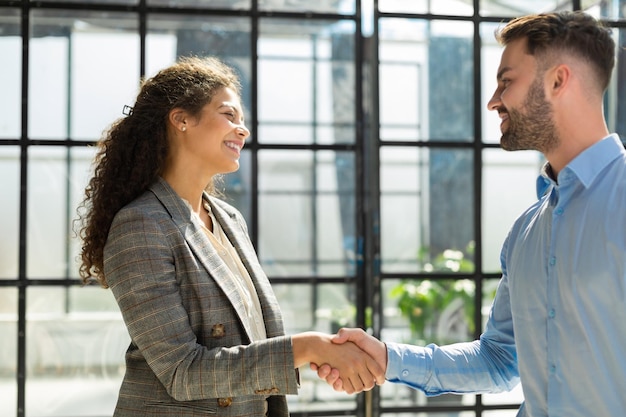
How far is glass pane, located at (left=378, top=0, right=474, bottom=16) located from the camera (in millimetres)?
3281

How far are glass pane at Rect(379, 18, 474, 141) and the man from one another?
1.42 metres

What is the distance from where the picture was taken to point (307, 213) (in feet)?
10.6

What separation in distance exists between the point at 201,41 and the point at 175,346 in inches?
66.0

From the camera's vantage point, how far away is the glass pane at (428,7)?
3.28 meters

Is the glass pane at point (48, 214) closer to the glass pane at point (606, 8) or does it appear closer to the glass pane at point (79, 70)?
the glass pane at point (79, 70)

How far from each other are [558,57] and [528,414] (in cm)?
76

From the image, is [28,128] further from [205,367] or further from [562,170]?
[562,170]

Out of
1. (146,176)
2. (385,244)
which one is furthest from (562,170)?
(385,244)

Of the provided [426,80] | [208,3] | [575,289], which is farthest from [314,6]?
[575,289]

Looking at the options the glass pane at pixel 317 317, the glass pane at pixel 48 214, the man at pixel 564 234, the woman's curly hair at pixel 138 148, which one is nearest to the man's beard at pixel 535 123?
the man at pixel 564 234

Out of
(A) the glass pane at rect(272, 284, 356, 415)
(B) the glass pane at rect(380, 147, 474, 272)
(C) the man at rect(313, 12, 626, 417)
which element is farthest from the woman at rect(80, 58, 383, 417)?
(B) the glass pane at rect(380, 147, 474, 272)

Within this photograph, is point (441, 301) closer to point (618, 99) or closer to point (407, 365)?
point (618, 99)

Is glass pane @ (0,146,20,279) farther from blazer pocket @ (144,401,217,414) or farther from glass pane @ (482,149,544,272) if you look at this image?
glass pane @ (482,149,544,272)

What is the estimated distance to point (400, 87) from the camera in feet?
10.8
